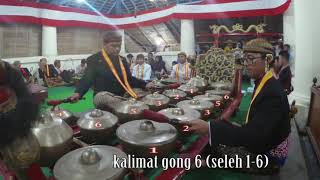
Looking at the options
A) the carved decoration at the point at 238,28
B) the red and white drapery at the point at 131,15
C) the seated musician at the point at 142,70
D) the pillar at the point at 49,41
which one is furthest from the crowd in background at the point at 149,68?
the red and white drapery at the point at 131,15

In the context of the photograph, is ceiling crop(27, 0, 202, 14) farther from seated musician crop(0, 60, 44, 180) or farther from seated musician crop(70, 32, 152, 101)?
seated musician crop(0, 60, 44, 180)

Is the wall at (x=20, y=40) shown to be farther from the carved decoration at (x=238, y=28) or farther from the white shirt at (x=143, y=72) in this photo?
→ the carved decoration at (x=238, y=28)

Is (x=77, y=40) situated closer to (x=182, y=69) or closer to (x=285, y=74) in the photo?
(x=182, y=69)

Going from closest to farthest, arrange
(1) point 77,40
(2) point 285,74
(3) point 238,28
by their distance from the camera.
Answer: (2) point 285,74, (3) point 238,28, (1) point 77,40

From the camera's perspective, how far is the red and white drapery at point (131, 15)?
21.8 feet

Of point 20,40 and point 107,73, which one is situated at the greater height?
point 20,40

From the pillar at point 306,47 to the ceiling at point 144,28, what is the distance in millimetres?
5862

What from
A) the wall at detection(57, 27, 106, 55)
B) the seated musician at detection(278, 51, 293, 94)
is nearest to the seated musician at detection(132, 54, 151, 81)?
the seated musician at detection(278, 51, 293, 94)

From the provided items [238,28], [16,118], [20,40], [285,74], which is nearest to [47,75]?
[20,40]

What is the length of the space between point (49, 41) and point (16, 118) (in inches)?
344

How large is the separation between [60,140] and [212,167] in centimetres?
129

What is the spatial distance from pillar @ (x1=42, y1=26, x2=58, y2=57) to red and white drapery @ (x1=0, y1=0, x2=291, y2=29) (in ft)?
0.74

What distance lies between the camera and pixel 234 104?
310 cm

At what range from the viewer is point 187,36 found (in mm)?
8875
